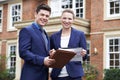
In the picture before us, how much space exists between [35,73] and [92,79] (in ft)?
44.4

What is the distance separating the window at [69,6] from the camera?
808 inches

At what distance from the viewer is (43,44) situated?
4.42 meters

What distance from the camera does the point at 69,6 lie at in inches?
838

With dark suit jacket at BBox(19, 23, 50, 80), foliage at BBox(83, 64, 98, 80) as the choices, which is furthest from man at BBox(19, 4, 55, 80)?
foliage at BBox(83, 64, 98, 80)

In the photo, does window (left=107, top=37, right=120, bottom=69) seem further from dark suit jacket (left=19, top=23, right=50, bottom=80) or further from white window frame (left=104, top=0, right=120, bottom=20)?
dark suit jacket (left=19, top=23, right=50, bottom=80)

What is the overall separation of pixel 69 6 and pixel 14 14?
5.55m

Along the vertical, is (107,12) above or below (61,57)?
above

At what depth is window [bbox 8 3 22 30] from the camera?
24.5 metres

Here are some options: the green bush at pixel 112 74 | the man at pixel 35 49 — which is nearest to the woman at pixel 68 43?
the man at pixel 35 49

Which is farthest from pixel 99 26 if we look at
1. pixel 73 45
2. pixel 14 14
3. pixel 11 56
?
pixel 73 45

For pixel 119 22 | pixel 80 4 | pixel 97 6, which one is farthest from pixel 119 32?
pixel 80 4

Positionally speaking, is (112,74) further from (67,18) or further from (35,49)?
(35,49)

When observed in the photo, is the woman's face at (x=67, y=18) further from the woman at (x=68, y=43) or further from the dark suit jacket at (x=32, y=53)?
the dark suit jacket at (x=32, y=53)

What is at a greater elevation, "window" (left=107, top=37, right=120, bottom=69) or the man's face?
the man's face
